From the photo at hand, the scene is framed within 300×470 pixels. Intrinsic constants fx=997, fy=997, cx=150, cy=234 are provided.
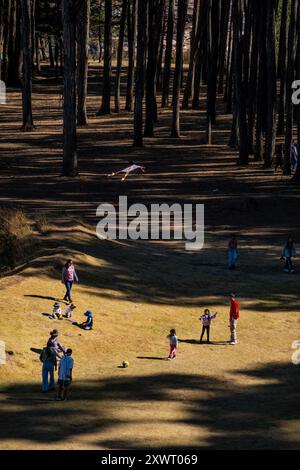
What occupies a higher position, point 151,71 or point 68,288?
point 151,71

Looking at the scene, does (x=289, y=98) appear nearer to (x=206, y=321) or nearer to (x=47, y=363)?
(x=206, y=321)

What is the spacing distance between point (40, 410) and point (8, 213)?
16611mm

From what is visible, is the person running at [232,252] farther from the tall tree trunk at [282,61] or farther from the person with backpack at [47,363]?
the tall tree trunk at [282,61]

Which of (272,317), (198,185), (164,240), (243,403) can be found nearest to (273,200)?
(198,185)

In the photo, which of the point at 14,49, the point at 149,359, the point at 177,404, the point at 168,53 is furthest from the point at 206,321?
the point at 14,49

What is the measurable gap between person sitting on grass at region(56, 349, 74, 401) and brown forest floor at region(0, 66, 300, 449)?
0.29 metres

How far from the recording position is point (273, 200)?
4322 centimetres

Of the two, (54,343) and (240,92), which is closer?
(54,343)

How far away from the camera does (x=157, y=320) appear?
26344mm

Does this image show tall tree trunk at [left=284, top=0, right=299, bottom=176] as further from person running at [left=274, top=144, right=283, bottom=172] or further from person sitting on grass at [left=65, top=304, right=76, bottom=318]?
person sitting on grass at [left=65, top=304, right=76, bottom=318]

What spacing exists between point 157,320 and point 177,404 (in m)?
6.66

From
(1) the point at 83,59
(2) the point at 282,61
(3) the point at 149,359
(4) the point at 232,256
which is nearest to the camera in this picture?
(3) the point at 149,359

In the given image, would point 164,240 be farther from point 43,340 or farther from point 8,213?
point 43,340

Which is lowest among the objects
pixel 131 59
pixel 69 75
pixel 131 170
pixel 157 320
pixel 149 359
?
pixel 149 359
